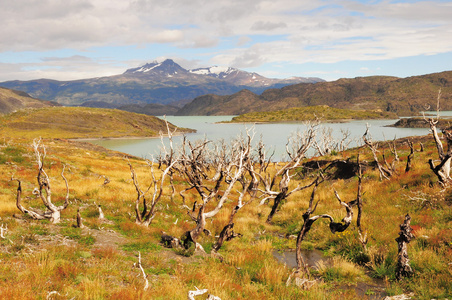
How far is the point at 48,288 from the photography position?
24.7 feet

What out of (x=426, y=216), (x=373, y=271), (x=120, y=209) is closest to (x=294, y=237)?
(x=373, y=271)

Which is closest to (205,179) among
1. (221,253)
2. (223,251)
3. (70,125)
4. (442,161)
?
(223,251)

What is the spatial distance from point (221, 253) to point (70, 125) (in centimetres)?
17731

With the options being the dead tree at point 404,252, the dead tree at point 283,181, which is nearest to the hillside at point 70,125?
the dead tree at point 283,181

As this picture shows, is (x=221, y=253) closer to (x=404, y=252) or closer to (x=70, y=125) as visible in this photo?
(x=404, y=252)

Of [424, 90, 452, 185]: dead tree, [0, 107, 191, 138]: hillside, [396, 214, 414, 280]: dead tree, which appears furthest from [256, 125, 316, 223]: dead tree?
[0, 107, 191, 138]: hillside

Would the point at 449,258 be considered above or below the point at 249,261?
above

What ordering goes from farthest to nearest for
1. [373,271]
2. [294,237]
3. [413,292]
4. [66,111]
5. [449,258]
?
1. [66,111]
2. [294,237]
3. [373,271]
4. [449,258]
5. [413,292]

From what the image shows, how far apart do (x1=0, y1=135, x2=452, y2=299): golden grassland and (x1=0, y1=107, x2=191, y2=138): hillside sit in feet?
469

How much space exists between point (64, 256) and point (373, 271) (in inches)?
447

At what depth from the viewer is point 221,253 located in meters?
13.4

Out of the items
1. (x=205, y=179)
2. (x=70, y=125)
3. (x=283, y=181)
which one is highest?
(x=70, y=125)

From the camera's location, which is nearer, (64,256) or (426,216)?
(64,256)

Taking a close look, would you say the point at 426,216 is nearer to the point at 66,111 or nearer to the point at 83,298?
the point at 83,298
